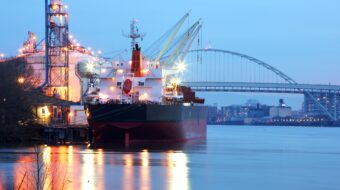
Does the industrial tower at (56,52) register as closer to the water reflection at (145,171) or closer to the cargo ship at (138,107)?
the cargo ship at (138,107)

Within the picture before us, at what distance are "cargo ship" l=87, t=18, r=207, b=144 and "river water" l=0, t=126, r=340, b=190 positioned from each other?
4.46 metres

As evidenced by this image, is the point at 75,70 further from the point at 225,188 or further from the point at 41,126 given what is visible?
the point at 225,188

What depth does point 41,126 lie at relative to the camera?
178 ft

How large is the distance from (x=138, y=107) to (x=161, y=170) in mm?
18629

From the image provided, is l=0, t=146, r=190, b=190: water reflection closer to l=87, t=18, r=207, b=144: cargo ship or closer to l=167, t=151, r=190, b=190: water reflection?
l=167, t=151, r=190, b=190: water reflection

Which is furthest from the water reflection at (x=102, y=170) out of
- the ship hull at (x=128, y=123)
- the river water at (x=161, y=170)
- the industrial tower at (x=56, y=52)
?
the industrial tower at (x=56, y=52)

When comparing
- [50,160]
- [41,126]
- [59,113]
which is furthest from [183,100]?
[50,160]

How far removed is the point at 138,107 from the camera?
174ft

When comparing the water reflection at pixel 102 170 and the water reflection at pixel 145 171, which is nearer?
the water reflection at pixel 102 170

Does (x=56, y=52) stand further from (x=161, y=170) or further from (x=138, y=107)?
(x=161, y=170)

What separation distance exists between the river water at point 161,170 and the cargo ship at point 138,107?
4462 millimetres

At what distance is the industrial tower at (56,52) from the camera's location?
65.6 meters

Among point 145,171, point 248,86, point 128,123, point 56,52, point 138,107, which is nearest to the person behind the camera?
point 145,171

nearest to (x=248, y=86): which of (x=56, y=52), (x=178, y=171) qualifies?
(x=56, y=52)
